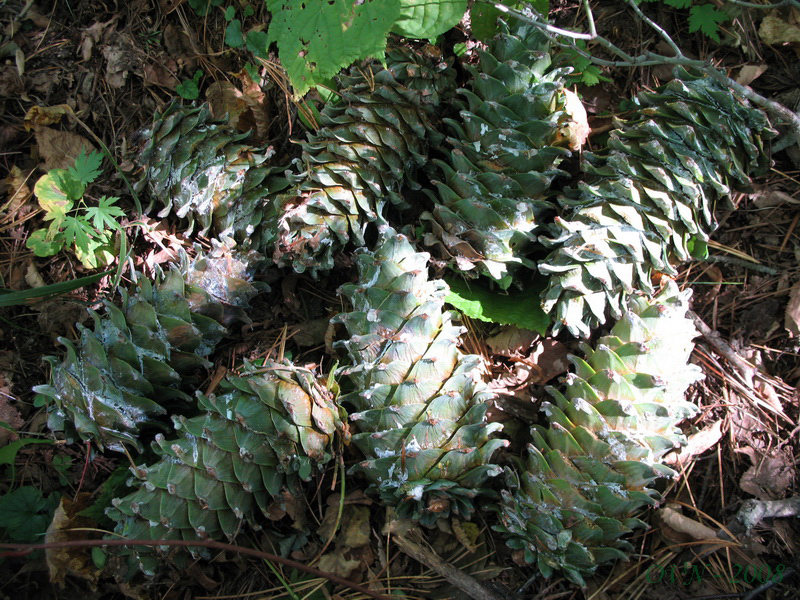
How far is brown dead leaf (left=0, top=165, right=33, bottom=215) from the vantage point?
2547 millimetres

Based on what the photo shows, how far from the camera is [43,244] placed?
2402 millimetres

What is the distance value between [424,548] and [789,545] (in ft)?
4.14

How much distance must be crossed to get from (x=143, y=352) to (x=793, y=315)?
2.47 meters

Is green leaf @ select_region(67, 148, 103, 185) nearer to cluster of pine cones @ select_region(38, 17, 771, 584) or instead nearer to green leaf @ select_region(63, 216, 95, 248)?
green leaf @ select_region(63, 216, 95, 248)

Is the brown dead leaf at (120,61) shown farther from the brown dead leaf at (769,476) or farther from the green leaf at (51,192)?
the brown dead leaf at (769,476)

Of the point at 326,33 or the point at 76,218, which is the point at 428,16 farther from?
the point at 76,218

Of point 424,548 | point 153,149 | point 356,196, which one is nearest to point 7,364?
point 153,149

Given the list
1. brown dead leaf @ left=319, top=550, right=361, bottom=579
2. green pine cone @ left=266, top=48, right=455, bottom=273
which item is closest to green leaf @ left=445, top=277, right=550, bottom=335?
green pine cone @ left=266, top=48, right=455, bottom=273

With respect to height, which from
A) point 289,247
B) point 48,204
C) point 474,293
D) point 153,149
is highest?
point 153,149

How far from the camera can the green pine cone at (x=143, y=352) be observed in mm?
1899

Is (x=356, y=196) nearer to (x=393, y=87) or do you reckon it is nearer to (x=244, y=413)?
(x=393, y=87)

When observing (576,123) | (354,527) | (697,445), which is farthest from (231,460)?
(576,123)

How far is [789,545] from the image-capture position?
1.89m

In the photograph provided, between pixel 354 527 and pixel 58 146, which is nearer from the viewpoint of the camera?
pixel 354 527
